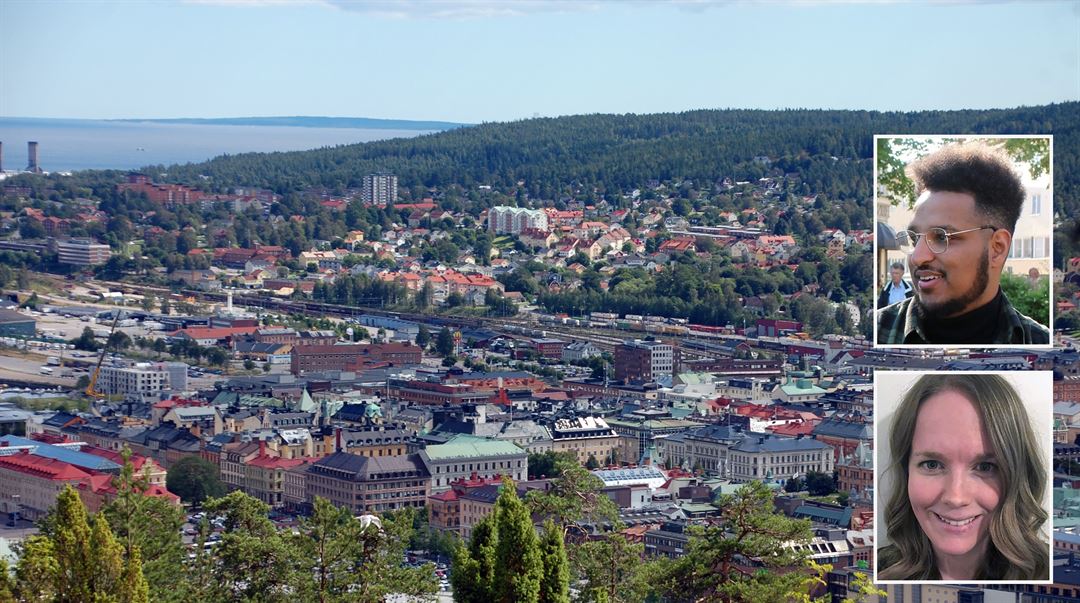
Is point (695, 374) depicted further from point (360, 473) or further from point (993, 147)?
point (993, 147)

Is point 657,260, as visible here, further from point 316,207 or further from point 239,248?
point 316,207

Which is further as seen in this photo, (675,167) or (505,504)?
(675,167)

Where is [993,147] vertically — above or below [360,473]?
above

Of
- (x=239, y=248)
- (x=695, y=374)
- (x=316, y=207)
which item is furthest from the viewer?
(x=316, y=207)

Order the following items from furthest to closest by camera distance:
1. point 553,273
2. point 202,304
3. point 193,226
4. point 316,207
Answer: point 316,207 → point 193,226 → point 553,273 → point 202,304

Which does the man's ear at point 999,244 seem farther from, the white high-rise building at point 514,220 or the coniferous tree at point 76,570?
the white high-rise building at point 514,220

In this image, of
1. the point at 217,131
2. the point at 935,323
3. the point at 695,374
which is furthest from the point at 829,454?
the point at 217,131

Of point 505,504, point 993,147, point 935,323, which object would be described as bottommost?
point 505,504
